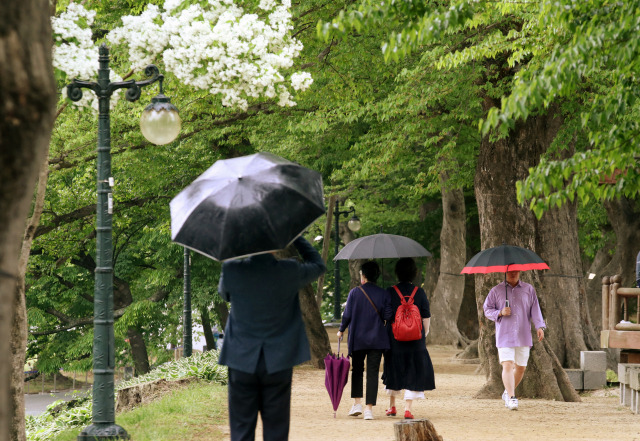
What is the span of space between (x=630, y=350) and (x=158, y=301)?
66.9 feet

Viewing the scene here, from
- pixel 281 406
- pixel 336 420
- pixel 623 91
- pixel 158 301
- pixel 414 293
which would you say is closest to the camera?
pixel 281 406

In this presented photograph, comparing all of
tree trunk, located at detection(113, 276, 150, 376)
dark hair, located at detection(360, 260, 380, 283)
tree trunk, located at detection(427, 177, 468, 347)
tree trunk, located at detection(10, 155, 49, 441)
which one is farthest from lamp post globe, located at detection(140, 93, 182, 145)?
tree trunk, located at detection(113, 276, 150, 376)

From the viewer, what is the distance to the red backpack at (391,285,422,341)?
1007cm

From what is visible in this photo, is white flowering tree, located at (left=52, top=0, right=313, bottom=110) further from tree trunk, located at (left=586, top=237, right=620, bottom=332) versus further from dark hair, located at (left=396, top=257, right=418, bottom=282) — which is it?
tree trunk, located at (left=586, top=237, right=620, bottom=332)

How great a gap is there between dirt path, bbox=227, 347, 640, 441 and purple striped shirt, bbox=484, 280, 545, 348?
96 centimetres

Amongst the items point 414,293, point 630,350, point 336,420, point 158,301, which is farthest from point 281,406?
point 158,301

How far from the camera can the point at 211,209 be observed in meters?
5.57

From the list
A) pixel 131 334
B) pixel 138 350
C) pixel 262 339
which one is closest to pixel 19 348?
pixel 262 339

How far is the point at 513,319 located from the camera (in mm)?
11453

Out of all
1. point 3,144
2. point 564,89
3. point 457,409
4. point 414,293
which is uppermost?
point 564,89

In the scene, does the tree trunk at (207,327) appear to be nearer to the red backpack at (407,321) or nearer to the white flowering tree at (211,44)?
the white flowering tree at (211,44)

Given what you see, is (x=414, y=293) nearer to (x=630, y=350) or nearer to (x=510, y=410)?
(x=510, y=410)

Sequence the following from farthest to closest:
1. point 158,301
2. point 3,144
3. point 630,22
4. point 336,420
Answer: point 158,301 < point 336,420 < point 630,22 < point 3,144

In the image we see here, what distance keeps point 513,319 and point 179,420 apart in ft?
14.1
